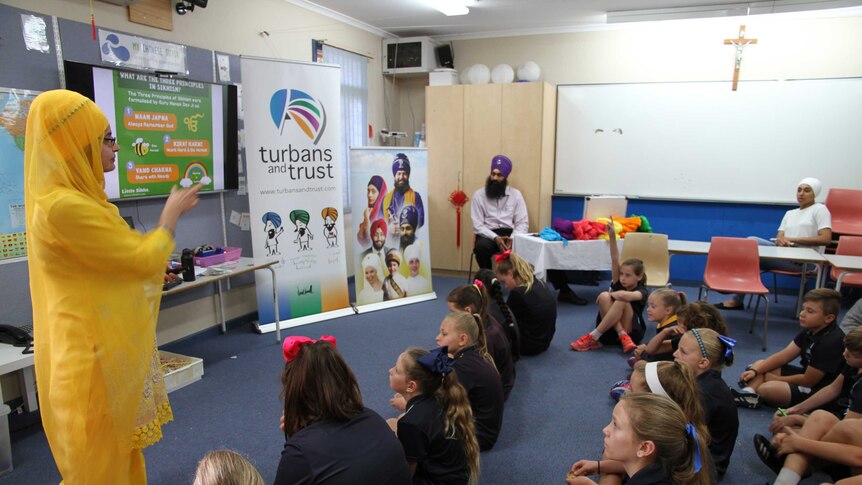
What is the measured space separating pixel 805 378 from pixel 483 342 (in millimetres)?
1765

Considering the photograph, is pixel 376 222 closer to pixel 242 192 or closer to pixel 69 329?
pixel 242 192

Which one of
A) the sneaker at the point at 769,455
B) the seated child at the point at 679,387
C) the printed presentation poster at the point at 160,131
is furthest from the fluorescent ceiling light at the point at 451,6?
the sneaker at the point at 769,455

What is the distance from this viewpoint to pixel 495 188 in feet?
18.4

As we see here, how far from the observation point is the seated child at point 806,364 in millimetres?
2781

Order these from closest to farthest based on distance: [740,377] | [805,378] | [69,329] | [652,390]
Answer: [69,329]
[652,390]
[805,378]
[740,377]

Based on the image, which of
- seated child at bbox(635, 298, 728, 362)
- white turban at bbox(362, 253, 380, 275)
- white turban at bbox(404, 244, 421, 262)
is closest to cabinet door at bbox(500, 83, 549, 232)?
white turban at bbox(404, 244, 421, 262)

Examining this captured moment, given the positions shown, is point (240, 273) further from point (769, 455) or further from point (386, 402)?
point (769, 455)

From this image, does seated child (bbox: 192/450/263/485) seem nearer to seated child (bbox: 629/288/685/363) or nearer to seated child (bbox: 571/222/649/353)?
seated child (bbox: 629/288/685/363)

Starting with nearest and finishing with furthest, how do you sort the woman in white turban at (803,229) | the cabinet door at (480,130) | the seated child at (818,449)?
the seated child at (818,449) < the woman in white turban at (803,229) < the cabinet door at (480,130)

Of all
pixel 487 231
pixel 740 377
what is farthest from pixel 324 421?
pixel 487 231

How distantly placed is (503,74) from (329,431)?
5238 mm

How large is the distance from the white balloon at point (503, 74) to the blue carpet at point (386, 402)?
107 inches

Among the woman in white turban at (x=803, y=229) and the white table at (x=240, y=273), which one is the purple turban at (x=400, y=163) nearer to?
the white table at (x=240, y=273)

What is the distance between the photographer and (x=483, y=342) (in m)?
2.64
